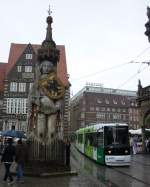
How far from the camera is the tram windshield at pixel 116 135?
969 inches

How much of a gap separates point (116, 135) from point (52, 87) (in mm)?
10109

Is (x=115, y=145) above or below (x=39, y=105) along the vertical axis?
below

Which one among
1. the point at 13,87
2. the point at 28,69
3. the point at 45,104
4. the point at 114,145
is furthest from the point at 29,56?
the point at 45,104

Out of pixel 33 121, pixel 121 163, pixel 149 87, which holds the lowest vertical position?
pixel 121 163

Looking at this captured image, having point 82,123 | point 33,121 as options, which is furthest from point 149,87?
point 82,123

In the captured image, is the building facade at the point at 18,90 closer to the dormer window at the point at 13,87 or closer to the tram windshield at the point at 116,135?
the dormer window at the point at 13,87

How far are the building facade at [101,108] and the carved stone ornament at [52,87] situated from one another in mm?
95887

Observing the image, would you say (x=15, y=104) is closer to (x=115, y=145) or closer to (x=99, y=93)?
(x=115, y=145)

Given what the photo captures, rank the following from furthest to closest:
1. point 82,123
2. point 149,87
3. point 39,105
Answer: point 82,123 < point 149,87 < point 39,105

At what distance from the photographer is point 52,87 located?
52.3ft

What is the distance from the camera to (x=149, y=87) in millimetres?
39531

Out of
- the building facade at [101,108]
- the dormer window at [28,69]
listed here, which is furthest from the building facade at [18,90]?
the building facade at [101,108]

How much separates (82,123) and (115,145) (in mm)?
92579

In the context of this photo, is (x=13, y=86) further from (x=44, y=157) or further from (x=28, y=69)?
(x=44, y=157)
